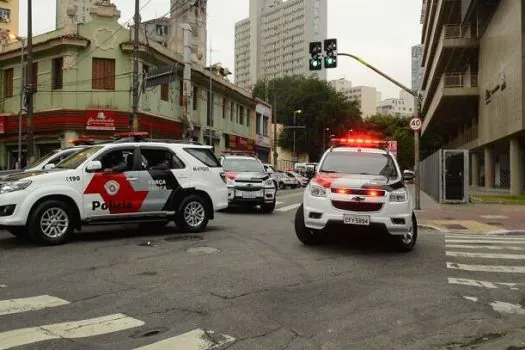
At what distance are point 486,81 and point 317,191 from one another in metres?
30.3

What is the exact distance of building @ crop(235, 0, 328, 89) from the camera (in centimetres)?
8200

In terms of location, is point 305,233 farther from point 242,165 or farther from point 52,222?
point 242,165

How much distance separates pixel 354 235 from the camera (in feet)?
37.4

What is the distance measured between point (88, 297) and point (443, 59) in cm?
4239

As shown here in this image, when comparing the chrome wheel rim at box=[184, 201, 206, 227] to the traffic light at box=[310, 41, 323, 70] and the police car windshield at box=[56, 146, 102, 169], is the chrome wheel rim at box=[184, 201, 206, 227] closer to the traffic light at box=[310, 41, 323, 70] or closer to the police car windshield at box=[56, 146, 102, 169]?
the police car windshield at box=[56, 146, 102, 169]

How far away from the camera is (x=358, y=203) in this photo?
9.21m

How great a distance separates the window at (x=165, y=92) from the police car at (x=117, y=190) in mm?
20253

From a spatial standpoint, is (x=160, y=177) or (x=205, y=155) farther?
(x=205, y=155)

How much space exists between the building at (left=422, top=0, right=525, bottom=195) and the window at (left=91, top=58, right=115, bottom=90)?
2035 cm

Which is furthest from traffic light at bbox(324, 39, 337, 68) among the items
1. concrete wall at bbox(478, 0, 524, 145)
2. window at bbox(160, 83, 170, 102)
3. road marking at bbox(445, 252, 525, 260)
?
window at bbox(160, 83, 170, 102)

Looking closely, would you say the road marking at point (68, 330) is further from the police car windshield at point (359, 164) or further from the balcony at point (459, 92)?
the balcony at point (459, 92)

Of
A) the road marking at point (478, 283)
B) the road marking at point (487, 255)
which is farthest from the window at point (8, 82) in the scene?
the road marking at point (478, 283)

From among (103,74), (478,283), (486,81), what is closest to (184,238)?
(478,283)

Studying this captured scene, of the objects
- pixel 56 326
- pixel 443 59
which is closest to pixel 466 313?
pixel 56 326
